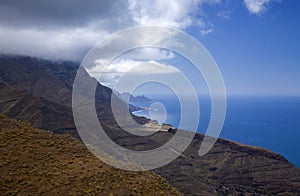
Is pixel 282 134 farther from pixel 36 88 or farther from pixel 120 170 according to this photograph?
pixel 120 170

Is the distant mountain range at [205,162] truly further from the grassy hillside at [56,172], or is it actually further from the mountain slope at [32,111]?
the grassy hillside at [56,172]

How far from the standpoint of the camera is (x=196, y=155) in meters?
82.9

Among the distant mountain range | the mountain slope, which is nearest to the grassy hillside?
the distant mountain range

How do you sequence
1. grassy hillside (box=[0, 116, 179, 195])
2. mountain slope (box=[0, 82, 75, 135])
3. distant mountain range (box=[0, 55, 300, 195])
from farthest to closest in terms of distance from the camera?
1. mountain slope (box=[0, 82, 75, 135])
2. distant mountain range (box=[0, 55, 300, 195])
3. grassy hillside (box=[0, 116, 179, 195])

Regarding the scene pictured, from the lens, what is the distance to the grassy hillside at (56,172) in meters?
13.6

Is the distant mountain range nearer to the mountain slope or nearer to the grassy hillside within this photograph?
the mountain slope

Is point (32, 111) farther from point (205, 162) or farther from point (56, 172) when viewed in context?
point (56, 172)

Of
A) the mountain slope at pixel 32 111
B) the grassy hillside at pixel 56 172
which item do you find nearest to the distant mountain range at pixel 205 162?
the mountain slope at pixel 32 111

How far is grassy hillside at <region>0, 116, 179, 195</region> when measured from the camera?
44.7 feet

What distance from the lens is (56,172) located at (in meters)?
14.9

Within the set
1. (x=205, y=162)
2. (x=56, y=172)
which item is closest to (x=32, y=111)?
(x=205, y=162)

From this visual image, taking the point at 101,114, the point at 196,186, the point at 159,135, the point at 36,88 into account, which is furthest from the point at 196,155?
the point at 36,88

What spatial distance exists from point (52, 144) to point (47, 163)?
2.78 metres

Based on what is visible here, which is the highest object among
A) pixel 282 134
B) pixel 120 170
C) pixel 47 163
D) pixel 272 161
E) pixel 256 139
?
pixel 282 134
